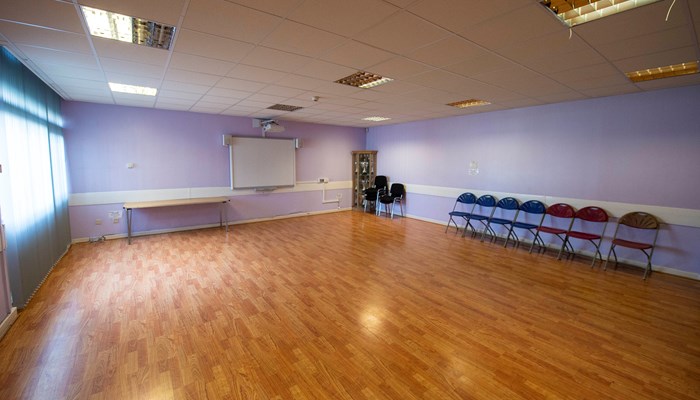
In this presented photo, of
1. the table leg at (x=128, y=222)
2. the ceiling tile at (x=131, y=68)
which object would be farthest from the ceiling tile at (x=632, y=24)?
the table leg at (x=128, y=222)

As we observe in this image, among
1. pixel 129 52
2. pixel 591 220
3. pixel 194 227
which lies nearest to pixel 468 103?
pixel 591 220

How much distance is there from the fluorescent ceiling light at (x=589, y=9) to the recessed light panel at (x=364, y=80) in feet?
6.48

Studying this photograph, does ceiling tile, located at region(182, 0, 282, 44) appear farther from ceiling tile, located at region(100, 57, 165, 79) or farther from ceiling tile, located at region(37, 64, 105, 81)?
ceiling tile, located at region(37, 64, 105, 81)

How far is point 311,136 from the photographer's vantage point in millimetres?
8250

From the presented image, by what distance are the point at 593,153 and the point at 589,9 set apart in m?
3.58

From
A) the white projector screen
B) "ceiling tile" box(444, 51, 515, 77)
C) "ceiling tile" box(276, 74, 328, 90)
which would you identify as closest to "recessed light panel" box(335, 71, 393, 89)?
"ceiling tile" box(276, 74, 328, 90)

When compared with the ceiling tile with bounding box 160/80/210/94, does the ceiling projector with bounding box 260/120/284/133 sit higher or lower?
lower

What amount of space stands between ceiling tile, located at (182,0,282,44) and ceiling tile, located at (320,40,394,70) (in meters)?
0.69

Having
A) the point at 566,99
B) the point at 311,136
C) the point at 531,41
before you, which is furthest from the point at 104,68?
the point at 566,99

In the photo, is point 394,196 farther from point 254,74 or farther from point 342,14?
point 342,14

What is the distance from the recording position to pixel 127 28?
2496 mm

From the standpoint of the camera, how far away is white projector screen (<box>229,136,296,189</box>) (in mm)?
6992

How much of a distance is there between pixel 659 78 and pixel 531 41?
2.55 metres

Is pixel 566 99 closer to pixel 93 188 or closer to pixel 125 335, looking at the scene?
pixel 125 335
